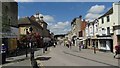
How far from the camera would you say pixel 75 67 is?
785 inches

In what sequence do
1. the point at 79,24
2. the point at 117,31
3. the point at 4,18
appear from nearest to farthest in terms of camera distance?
A: the point at 4,18
the point at 117,31
the point at 79,24

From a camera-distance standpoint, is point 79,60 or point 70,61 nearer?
point 70,61

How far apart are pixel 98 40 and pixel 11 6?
20.7 m

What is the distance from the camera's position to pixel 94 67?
64.2 feet

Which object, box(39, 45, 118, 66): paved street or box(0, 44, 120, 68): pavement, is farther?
box(39, 45, 118, 66): paved street

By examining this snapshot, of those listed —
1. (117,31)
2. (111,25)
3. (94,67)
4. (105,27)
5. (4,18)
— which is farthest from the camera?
(105,27)

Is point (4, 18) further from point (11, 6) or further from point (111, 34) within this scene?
point (111, 34)

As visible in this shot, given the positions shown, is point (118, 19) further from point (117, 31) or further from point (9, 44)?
point (9, 44)

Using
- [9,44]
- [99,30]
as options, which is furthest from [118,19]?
[9,44]

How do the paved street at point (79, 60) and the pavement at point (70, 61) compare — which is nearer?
the pavement at point (70, 61)

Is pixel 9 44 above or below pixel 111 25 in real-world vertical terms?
below

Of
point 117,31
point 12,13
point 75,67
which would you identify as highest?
point 12,13

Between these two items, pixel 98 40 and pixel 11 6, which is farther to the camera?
pixel 98 40

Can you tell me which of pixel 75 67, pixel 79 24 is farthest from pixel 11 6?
pixel 79 24
